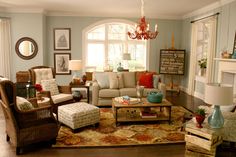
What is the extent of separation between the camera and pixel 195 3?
20.7ft

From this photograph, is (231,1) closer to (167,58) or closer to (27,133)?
(167,58)

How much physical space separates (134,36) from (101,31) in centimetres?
343

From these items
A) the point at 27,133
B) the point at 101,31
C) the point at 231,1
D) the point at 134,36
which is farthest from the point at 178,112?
the point at 101,31

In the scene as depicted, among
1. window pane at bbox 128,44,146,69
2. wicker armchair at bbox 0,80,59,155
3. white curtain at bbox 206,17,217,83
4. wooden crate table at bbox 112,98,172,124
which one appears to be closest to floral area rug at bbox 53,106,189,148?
wooden crate table at bbox 112,98,172,124

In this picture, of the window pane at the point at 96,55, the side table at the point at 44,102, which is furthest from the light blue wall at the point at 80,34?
the side table at the point at 44,102

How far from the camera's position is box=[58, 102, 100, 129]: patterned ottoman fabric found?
4180 mm

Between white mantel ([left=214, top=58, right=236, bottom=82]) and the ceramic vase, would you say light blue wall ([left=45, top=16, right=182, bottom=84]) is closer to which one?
white mantel ([left=214, top=58, right=236, bottom=82])

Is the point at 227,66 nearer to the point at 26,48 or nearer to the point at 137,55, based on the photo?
the point at 137,55

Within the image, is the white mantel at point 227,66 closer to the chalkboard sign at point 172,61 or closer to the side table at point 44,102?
the chalkboard sign at point 172,61

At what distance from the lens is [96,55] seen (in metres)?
8.55

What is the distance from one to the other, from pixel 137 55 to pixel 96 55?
1605mm

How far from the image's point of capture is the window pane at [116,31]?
856 centimetres

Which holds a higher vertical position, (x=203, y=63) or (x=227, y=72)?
(x=203, y=63)

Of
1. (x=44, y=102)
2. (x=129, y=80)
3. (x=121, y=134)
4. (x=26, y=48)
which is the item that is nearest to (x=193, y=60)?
(x=129, y=80)
